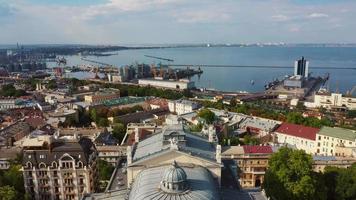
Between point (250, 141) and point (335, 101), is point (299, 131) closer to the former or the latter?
point (250, 141)

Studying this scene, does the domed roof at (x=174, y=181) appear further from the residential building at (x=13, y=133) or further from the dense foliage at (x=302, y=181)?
the residential building at (x=13, y=133)

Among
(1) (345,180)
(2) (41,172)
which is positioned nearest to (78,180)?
(2) (41,172)

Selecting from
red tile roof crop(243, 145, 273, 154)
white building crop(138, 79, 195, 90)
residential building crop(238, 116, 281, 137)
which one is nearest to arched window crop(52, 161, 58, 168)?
red tile roof crop(243, 145, 273, 154)

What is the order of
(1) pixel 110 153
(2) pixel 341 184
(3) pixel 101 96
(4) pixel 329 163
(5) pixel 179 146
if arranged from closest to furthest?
(5) pixel 179 146, (2) pixel 341 184, (4) pixel 329 163, (1) pixel 110 153, (3) pixel 101 96

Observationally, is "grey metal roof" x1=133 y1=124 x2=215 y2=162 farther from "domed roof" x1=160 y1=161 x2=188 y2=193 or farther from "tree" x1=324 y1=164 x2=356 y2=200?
"tree" x1=324 y1=164 x2=356 y2=200

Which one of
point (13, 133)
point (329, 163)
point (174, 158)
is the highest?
point (174, 158)

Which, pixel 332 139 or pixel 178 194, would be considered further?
pixel 332 139

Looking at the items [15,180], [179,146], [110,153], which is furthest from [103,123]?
[179,146]

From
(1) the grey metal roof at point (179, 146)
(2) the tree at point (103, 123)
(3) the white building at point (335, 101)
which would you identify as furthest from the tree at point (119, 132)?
(3) the white building at point (335, 101)
